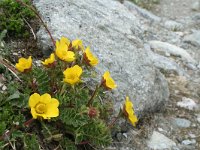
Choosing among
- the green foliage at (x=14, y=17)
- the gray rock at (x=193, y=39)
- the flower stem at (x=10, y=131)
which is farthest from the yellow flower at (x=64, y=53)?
the gray rock at (x=193, y=39)

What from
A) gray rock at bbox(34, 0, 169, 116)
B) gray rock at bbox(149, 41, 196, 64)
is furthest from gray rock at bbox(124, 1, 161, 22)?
gray rock at bbox(34, 0, 169, 116)

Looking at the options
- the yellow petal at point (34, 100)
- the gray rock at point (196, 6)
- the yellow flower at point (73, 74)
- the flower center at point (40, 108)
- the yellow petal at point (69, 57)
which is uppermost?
the yellow petal at point (69, 57)

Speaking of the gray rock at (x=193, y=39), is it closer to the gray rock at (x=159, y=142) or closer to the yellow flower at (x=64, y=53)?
the gray rock at (x=159, y=142)

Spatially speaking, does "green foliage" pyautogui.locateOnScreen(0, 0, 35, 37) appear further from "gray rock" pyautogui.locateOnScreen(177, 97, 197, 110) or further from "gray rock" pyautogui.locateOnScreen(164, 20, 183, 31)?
"gray rock" pyautogui.locateOnScreen(164, 20, 183, 31)

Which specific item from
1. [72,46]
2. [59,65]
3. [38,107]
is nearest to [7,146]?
[38,107]

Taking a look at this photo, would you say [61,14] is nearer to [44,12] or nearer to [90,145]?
[44,12]

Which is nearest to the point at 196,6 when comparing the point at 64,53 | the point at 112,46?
the point at 112,46
